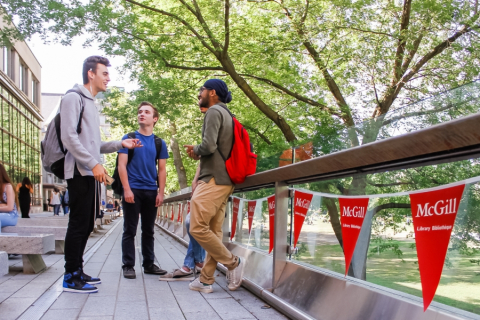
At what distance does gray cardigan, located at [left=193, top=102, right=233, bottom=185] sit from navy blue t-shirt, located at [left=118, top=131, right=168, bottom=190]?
1332 mm

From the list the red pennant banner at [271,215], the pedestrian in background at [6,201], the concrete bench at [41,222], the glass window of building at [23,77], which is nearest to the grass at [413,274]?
the red pennant banner at [271,215]

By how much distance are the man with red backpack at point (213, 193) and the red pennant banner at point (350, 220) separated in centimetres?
141

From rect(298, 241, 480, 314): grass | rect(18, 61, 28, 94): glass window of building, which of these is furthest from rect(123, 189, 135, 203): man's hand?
rect(18, 61, 28, 94): glass window of building

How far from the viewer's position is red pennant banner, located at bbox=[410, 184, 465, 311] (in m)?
2.29

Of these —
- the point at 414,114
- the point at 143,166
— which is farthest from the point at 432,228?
the point at 143,166

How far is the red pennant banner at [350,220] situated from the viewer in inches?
122

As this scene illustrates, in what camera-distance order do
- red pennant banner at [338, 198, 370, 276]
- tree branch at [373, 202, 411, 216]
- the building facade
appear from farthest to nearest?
the building facade, red pennant banner at [338, 198, 370, 276], tree branch at [373, 202, 411, 216]

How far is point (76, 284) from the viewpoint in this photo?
445 cm

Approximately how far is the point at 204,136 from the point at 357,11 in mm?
10278

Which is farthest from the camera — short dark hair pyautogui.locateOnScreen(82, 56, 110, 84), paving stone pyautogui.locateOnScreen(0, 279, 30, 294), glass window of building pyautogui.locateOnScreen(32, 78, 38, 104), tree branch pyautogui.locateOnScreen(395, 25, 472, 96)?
glass window of building pyautogui.locateOnScreen(32, 78, 38, 104)

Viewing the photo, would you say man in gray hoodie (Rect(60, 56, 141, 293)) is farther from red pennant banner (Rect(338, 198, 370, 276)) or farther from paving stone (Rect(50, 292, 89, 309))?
red pennant banner (Rect(338, 198, 370, 276))

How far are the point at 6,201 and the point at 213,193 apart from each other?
363 cm

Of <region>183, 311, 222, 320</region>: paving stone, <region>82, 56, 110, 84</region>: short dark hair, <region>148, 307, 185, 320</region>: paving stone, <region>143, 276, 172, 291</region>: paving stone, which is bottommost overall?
<region>143, 276, 172, 291</region>: paving stone

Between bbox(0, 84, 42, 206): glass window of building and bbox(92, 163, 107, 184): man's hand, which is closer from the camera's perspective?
bbox(92, 163, 107, 184): man's hand
